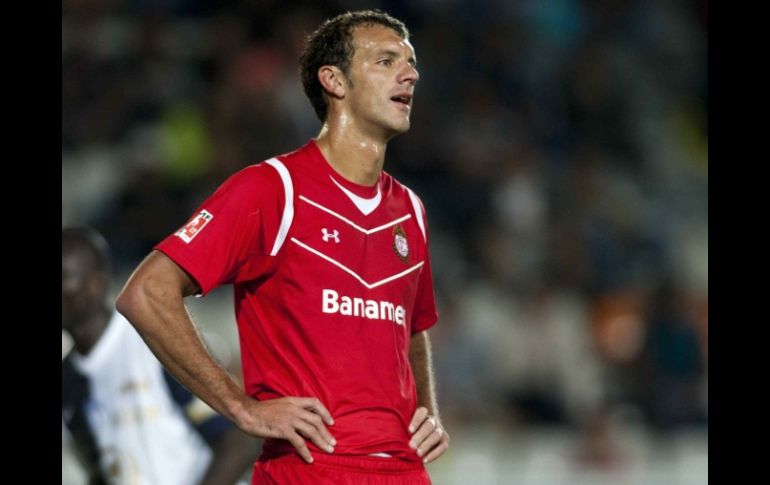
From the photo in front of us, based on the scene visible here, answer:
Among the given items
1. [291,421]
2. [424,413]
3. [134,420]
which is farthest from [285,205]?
[134,420]

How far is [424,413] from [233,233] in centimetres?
92

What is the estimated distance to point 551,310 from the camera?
898cm

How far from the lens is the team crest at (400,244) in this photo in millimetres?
4302

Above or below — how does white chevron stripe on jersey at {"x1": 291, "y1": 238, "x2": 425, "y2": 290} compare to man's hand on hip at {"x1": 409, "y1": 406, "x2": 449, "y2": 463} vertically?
above

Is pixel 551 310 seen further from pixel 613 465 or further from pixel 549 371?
pixel 613 465

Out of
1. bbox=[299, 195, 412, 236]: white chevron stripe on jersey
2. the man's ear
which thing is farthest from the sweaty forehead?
bbox=[299, 195, 412, 236]: white chevron stripe on jersey

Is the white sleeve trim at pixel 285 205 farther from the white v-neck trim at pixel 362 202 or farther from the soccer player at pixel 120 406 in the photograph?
the soccer player at pixel 120 406

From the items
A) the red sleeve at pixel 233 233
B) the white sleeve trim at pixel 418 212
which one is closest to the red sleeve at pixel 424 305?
the white sleeve trim at pixel 418 212

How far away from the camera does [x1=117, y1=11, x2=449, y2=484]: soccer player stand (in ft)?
12.5

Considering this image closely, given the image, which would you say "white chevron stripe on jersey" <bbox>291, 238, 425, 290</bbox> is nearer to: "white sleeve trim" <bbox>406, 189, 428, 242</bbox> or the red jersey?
the red jersey

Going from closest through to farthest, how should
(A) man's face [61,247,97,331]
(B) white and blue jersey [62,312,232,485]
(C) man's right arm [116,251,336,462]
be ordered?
(C) man's right arm [116,251,336,462] < (B) white and blue jersey [62,312,232,485] < (A) man's face [61,247,97,331]

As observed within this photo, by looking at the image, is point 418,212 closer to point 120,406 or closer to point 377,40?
point 377,40

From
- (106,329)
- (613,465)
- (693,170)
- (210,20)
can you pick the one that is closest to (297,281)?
(106,329)
